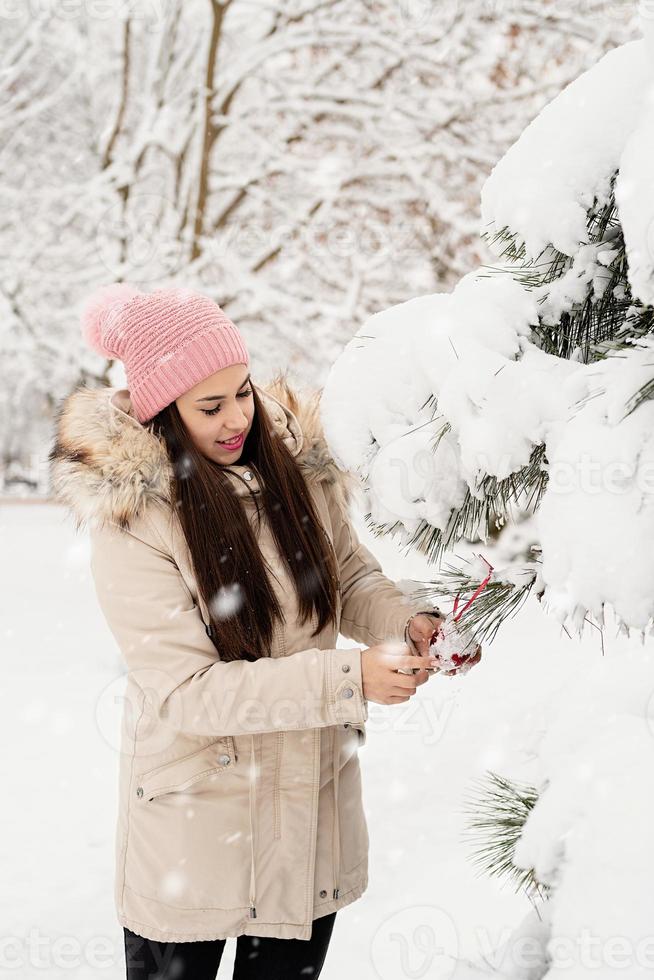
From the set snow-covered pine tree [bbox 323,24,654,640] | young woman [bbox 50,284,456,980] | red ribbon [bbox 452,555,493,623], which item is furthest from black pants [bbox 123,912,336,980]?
snow-covered pine tree [bbox 323,24,654,640]

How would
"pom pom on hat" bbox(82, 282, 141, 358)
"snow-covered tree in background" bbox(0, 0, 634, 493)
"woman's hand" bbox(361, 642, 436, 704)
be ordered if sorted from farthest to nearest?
1. "snow-covered tree in background" bbox(0, 0, 634, 493)
2. "pom pom on hat" bbox(82, 282, 141, 358)
3. "woman's hand" bbox(361, 642, 436, 704)

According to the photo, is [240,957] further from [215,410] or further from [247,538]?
[215,410]

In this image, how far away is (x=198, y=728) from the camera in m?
1.66

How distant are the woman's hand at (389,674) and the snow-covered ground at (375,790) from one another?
1.25 ft

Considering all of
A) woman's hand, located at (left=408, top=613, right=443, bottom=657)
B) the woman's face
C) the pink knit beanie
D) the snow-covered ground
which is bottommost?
the snow-covered ground

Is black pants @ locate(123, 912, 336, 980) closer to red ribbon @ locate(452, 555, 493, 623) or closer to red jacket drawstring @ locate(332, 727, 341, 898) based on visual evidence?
red jacket drawstring @ locate(332, 727, 341, 898)

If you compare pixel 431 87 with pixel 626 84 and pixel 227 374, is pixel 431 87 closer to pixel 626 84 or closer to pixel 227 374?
pixel 227 374

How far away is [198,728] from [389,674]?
403mm

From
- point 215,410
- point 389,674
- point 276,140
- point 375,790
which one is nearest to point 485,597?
point 389,674

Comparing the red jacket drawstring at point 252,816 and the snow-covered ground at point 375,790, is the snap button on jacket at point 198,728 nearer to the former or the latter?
the red jacket drawstring at point 252,816

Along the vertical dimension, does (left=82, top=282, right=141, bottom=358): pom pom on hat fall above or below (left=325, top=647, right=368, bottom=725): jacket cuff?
above

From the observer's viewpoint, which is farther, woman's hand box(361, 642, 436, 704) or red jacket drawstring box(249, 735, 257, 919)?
red jacket drawstring box(249, 735, 257, 919)

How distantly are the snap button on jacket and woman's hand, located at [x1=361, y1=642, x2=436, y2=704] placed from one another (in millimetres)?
24

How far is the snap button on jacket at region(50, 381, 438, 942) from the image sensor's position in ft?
5.38
